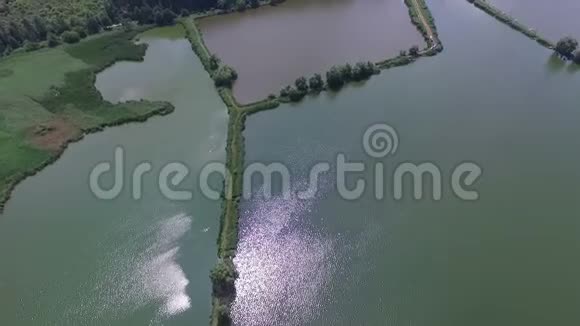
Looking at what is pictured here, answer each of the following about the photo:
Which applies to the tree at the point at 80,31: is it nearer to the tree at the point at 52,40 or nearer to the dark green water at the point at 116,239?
the tree at the point at 52,40

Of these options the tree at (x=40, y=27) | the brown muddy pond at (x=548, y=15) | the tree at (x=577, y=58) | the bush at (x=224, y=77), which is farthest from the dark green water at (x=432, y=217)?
the tree at (x=40, y=27)

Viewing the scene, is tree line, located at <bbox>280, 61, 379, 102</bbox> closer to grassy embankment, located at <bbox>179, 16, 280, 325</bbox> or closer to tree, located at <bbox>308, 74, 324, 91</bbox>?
tree, located at <bbox>308, 74, 324, 91</bbox>

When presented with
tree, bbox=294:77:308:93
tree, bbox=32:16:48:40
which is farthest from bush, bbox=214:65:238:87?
tree, bbox=32:16:48:40

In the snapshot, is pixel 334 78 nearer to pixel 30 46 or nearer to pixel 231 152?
pixel 231 152

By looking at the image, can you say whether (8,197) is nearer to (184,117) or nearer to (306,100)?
(184,117)

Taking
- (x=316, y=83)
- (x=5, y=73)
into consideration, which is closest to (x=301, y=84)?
(x=316, y=83)

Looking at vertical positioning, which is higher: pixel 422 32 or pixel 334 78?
pixel 422 32
